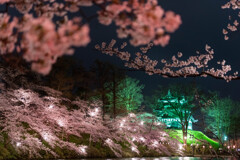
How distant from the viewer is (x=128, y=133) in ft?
66.8

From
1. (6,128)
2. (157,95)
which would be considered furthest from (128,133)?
(157,95)

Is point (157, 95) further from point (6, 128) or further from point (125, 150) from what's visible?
point (6, 128)

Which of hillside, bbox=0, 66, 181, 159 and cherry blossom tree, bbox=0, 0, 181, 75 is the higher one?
cherry blossom tree, bbox=0, 0, 181, 75

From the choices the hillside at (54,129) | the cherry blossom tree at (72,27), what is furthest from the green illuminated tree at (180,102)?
the cherry blossom tree at (72,27)

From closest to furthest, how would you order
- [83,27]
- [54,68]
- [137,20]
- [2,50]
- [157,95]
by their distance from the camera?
[83,27] → [137,20] → [2,50] → [54,68] → [157,95]

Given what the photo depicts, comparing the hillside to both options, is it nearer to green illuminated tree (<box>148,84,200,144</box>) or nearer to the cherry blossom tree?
the cherry blossom tree

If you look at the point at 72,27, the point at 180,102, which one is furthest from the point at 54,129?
the point at 180,102

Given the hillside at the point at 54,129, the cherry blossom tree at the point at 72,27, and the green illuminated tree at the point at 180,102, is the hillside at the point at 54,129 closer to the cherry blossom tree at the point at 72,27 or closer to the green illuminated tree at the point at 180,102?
the cherry blossom tree at the point at 72,27

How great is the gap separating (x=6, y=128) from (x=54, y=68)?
1193cm

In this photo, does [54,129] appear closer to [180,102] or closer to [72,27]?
[72,27]

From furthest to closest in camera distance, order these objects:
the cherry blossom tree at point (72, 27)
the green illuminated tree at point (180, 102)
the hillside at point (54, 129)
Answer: the green illuminated tree at point (180, 102) < the hillside at point (54, 129) < the cherry blossom tree at point (72, 27)

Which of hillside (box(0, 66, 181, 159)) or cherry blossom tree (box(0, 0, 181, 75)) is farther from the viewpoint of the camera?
hillside (box(0, 66, 181, 159))

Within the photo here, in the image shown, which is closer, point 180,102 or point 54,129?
point 54,129

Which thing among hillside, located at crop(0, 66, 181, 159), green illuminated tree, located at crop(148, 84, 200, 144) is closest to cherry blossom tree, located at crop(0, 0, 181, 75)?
hillside, located at crop(0, 66, 181, 159)
